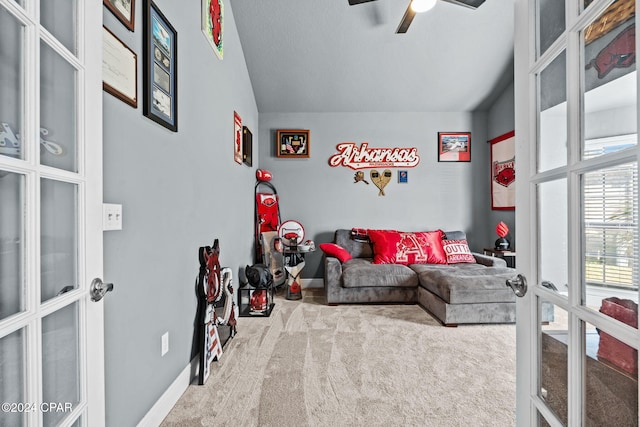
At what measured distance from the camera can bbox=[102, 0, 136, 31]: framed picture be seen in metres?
1.17

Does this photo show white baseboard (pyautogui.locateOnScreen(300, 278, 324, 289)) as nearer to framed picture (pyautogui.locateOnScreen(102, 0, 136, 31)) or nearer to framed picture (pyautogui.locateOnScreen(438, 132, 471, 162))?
framed picture (pyautogui.locateOnScreen(438, 132, 471, 162))

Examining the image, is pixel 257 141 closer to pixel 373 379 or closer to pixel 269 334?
pixel 269 334

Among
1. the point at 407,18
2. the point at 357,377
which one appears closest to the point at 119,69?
the point at 357,377

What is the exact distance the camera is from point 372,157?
4.44m

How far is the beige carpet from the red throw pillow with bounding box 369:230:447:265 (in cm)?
104

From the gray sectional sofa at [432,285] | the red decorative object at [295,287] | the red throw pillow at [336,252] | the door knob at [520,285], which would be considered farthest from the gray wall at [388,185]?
the door knob at [520,285]

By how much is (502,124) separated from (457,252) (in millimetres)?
1882

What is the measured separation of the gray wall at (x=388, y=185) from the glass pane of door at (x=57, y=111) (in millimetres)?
3602

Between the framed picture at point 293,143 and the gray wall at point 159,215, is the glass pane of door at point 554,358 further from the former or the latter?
the framed picture at point 293,143

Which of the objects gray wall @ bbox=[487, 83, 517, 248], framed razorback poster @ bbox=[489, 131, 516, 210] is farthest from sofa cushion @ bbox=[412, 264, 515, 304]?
framed razorback poster @ bbox=[489, 131, 516, 210]

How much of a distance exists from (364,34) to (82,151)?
323 centimetres

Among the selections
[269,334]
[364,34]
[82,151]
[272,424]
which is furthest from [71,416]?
[364,34]

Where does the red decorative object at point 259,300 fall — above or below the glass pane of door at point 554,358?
below

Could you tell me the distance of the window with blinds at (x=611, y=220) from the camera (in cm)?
60
